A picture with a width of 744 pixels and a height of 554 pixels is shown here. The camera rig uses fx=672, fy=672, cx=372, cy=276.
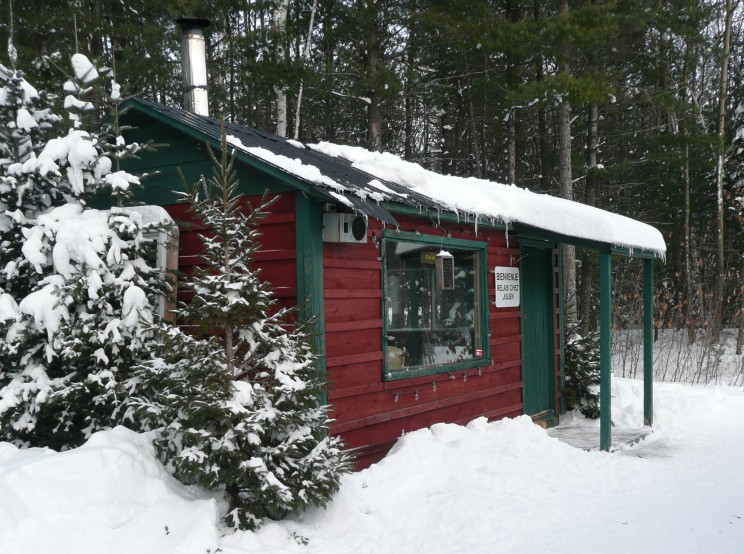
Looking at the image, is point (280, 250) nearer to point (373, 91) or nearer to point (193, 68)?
point (193, 68)

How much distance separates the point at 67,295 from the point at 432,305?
135 inches

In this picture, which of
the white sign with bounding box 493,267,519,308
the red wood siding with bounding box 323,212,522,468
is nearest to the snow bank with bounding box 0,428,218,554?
the red wood siding with bounding box 323,212,522,468

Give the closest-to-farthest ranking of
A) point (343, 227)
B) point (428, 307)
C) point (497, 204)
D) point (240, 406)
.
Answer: point (240, 406), point (343, 227), point (428, 307), point (497, 204)

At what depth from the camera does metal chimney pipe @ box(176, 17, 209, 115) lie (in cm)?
755

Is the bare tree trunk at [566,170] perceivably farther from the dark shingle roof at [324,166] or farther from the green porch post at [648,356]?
the dark shingle roof at [324,166]

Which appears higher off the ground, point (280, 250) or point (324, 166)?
point (324, 166)

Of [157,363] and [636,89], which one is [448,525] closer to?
[157,363]

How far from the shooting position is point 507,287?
314 inches

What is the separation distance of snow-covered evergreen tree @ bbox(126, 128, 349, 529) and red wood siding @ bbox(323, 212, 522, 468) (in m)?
0.58

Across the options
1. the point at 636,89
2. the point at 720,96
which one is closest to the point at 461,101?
the point at 636,89

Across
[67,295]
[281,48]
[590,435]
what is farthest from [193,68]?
[590,435]

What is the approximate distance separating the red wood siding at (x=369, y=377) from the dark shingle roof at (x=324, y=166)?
1.32 feet

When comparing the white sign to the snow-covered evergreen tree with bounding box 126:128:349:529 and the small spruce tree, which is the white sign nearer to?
the small spruce tree

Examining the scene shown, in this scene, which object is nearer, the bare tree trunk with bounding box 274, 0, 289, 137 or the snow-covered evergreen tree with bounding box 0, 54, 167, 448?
the snow-covered evergreen tree with bounding box 0, 54, 167, 448
